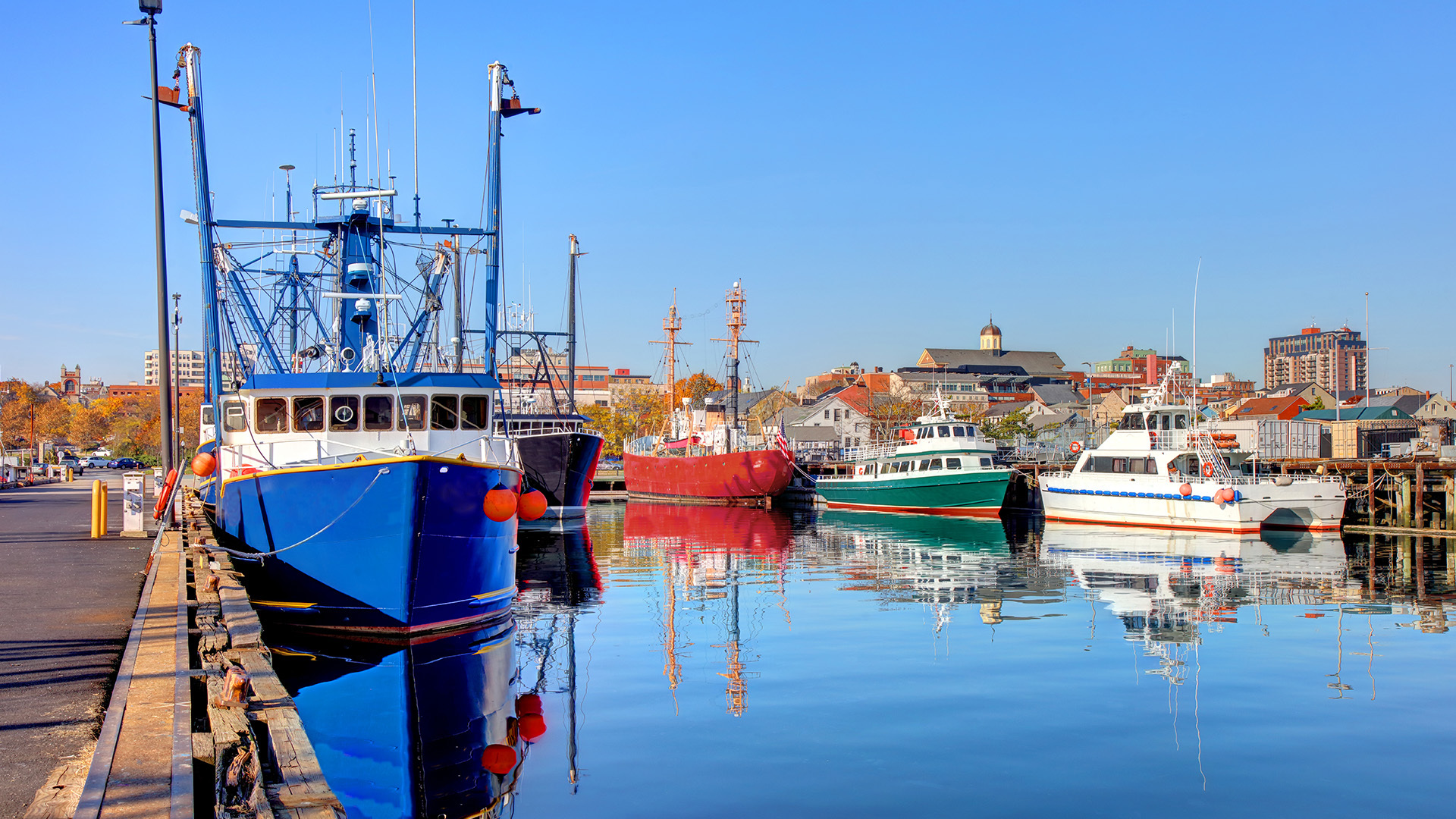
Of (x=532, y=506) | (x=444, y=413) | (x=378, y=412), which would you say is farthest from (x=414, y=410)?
(x=532, y=506)

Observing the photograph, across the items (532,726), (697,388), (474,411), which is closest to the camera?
(532,726)

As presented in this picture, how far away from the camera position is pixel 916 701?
1309 centimetres

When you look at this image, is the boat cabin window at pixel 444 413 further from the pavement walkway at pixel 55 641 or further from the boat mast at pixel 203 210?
the boat mast at pixel 203 210

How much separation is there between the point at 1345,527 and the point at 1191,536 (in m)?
7.58

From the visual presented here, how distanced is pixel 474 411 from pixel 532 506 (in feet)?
7.98

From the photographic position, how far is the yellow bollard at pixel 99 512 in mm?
22562

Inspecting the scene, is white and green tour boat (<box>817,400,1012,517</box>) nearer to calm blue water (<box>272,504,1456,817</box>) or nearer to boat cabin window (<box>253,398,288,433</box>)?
calm blue water (<box>272,504,1456,817</box>)

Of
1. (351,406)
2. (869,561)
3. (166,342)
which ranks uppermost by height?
(166,342)

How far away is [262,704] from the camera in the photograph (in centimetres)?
870

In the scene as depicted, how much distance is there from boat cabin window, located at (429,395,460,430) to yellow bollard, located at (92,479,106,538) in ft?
30.0

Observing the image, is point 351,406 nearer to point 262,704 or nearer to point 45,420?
point 262,704

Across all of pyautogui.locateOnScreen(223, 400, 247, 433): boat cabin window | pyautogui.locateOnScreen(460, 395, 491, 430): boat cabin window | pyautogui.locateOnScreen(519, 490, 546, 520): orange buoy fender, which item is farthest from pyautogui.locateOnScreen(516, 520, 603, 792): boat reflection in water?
pyautogui.locateOnScreen(223, 400, 247, 433): boat cabin window

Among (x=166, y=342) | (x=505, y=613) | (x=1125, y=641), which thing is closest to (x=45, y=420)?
(x=166, y=342)

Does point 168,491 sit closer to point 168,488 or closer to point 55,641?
point 168,488
